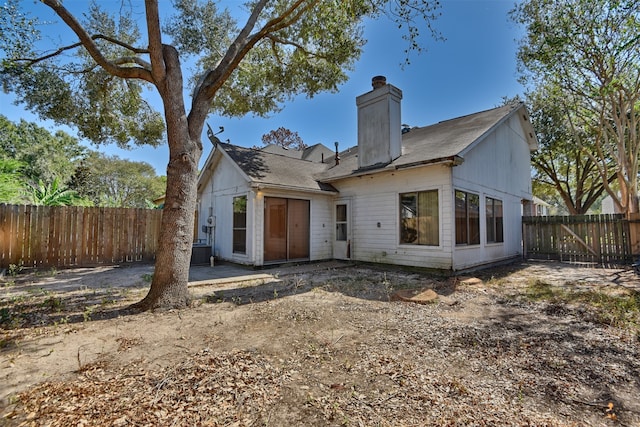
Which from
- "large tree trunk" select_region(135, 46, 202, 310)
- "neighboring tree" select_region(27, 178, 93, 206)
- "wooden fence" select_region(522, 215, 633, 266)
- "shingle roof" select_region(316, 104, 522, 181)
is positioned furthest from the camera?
"neighboring tree" select_region(27, 178, 93, 206)

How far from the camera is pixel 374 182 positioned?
9492mm

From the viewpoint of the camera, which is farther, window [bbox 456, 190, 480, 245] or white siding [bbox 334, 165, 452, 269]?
window [bbox 456, 190, 480, 245]

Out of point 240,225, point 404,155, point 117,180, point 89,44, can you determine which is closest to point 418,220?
point 404,155

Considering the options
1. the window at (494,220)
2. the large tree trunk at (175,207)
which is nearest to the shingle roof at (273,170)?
the large tree trunk at (175,207)

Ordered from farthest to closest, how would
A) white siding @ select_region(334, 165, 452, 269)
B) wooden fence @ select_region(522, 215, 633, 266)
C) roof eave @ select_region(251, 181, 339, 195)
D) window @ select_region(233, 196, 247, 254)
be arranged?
wooden fence @ select_region(522, 215, 633, 266)
window @ select_region(233, 196, 247, 254)
roof eave @ select_region(251, 181, 339, 195)
white siding @ select_region(334, 165, 452, 269)

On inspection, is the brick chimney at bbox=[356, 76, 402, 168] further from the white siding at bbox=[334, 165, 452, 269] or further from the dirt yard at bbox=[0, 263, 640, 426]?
the dirt yard at bbox=[0, 263, 640, 426]

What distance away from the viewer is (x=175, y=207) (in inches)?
193

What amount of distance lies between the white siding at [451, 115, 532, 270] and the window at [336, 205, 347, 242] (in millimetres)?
3761

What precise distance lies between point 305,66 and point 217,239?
6.42 meters

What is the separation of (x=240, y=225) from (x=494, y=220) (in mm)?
8411

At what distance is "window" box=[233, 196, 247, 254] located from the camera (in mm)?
9289

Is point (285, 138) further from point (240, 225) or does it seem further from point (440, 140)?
point (440, 140)

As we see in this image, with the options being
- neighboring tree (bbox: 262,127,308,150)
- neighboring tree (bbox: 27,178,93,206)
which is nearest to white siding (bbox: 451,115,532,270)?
neighboring tree (bbox: 27,178,93,206)

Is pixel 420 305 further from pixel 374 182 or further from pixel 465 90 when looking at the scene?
pixel 465 90
